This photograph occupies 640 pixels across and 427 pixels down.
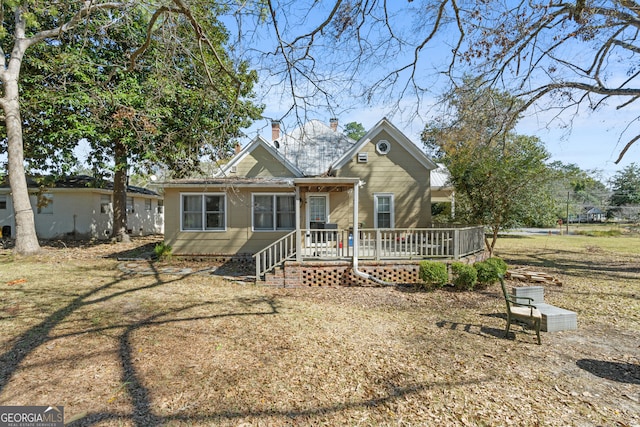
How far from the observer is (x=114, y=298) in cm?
713

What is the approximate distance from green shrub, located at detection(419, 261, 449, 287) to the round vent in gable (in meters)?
6.85

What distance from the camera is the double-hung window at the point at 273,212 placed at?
11.9 meters

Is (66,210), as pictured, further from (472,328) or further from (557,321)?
(557,321)

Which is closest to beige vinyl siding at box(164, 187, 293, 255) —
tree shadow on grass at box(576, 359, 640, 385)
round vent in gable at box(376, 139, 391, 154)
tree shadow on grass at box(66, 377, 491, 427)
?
round vent in gable at box(376, 139, 391, 154)

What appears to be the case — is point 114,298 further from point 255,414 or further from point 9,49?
point 9,49

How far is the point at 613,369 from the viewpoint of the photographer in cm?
416

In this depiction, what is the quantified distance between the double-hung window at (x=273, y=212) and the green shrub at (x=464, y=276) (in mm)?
6192

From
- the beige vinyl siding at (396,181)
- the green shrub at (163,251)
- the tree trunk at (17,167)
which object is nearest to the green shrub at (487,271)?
the beige vinyl siding at (396,181)

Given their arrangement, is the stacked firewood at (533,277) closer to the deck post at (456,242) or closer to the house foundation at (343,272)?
the deck post at (456,242)

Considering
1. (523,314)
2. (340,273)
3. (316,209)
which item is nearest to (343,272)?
(340,273)

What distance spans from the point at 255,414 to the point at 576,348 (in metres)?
5.04

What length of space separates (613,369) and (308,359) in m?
4.20

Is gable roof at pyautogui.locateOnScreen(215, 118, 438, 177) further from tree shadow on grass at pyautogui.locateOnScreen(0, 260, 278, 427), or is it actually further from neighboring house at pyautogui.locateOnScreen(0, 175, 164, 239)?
neighboring house at pyautogui.locateOnScreen(0, 175, 164, 239)

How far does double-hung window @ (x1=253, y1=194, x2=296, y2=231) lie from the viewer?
11.9 metres
